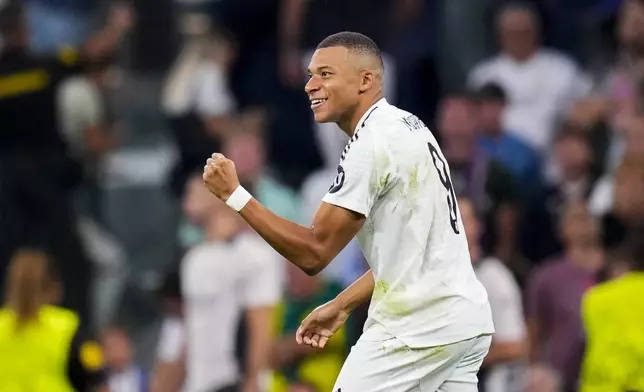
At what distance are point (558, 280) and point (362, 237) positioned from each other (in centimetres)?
424

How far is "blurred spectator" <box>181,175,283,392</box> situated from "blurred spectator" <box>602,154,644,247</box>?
223 centimetres

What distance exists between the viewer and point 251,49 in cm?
1237

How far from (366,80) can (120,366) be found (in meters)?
5.69

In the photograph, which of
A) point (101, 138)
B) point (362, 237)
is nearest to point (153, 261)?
point (101, 138)

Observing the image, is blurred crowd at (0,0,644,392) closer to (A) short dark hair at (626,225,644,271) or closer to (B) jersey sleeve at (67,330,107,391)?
(B) jersey sleeve at (67,330,107,391)

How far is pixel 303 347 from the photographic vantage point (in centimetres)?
945

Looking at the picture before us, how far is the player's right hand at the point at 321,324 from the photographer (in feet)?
18.7

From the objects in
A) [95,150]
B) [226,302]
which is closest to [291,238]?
[226,302]

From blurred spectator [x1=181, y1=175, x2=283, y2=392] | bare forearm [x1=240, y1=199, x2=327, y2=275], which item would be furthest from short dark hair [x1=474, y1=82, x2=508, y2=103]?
bare forearm [x1=240, y1=199, x2=327, y2=275]

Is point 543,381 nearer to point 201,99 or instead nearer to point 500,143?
point 500,143

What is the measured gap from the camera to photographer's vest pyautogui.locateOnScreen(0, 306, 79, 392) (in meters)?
8.27

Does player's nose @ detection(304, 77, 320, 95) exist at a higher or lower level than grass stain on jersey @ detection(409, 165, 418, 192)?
higher

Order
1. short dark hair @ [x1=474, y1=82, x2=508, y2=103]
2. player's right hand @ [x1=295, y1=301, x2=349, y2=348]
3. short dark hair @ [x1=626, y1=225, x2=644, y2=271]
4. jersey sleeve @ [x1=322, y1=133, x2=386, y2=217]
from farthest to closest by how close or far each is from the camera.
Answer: short dark hair @ [x1=474, y1=82, x2=508, y2=103], short dark hair @ [x1=626, y1=225, x2=644, y2=271], player's right hand @ [x1=295, y1=301, x2=349, y2=348], jersey sleeve @ [x1=322, y1=133, x2=386, y2=217]

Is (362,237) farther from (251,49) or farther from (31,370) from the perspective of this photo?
(251,49)
